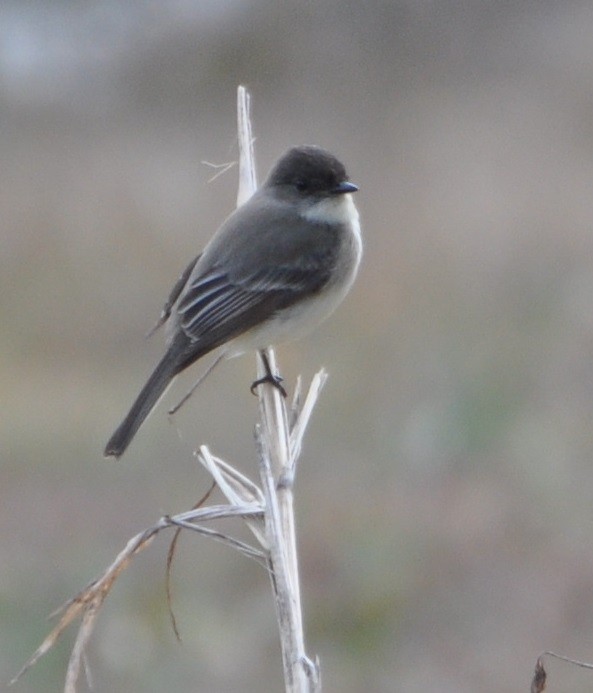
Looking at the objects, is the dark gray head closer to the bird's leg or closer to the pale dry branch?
the bird's leg

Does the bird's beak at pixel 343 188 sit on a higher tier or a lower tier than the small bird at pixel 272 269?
higher

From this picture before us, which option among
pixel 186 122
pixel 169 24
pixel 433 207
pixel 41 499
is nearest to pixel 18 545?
pixel 41 499

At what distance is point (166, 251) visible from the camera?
12.7 metres

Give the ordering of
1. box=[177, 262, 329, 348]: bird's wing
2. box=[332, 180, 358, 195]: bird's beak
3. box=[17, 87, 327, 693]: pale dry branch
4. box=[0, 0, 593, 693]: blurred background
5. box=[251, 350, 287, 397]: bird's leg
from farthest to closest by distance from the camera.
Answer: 1. box=[0, 0, 593, 693]: blurred background
2. box=[332, 180, 358, 195]: bird's beak
3. box=[177, 262, 329, 348]: bird's wing
4. box=[251, 350, 287, 397]: bird's leg
5. box=[17, 87, 327, 693]: pale dry branch

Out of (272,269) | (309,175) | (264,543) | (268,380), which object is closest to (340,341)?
(309,175)

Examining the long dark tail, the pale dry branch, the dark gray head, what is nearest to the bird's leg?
the long dark tail

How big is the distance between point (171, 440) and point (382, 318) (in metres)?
2.67

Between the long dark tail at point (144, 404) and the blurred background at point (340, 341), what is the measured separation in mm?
650

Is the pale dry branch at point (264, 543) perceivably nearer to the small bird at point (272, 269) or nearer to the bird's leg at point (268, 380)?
the bird's leg at point (268, 380)

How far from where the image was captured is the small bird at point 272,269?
4.53 m

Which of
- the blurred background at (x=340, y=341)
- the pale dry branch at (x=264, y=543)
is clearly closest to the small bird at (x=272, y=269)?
the blurred background at (x=340, y=341)

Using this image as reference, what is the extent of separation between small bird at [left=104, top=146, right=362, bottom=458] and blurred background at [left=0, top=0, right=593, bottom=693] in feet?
1.97

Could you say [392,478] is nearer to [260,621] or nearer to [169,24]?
[260,621]

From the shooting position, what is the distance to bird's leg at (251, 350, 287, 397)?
4.05m
